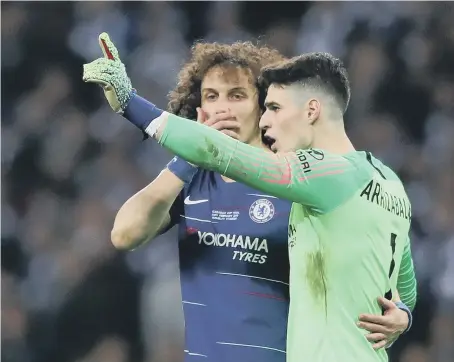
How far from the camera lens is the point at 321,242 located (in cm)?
261

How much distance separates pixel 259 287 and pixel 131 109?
0.94 metres

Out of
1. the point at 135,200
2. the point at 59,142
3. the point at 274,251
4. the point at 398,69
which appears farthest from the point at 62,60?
the point at 274,251

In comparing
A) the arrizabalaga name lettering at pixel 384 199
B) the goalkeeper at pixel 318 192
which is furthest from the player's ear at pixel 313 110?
the arrizabalaga name lettering at pixel 384 199

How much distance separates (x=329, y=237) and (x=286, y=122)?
1.54ft

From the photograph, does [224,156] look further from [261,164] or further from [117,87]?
[117,87]

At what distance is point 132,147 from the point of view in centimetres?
568

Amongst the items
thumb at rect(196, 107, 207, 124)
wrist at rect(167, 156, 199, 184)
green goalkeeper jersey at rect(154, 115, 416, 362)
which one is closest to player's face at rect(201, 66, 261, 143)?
thumb at rect(196, 107, 207, 124)

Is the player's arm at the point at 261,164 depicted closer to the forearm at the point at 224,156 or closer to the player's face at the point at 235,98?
the forearm at the point at 224,156

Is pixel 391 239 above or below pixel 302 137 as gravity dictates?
below

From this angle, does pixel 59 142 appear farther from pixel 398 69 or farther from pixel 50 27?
pixel 398 69

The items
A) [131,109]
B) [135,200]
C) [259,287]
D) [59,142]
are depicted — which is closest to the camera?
[131,109]

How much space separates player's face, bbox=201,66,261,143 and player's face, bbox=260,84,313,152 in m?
0.33

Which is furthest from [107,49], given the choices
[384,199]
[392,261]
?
[392,261]

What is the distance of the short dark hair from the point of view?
9.52 ft
